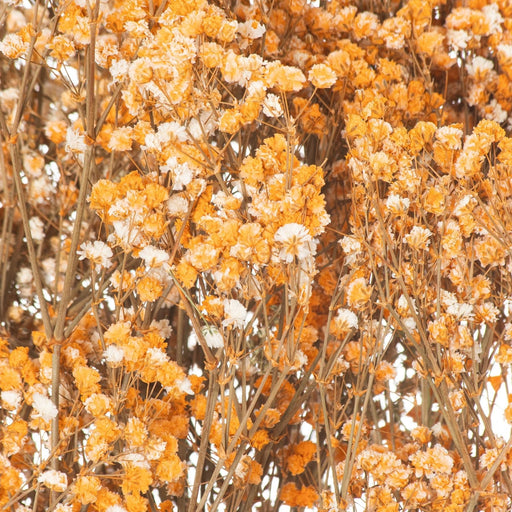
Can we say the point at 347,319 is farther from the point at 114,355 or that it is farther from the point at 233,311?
the point at 114,355

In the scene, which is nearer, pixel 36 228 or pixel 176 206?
pixel 176 206

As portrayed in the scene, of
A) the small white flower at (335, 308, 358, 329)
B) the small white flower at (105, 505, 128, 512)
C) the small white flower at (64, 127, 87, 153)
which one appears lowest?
the small white flower at (105, 505, 128, 512)

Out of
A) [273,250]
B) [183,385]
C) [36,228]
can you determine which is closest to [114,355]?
[183,385]

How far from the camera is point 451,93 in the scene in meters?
0.97

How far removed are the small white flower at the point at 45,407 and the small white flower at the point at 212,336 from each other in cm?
17

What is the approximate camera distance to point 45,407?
2.54 feet

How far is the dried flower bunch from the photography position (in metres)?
0.73

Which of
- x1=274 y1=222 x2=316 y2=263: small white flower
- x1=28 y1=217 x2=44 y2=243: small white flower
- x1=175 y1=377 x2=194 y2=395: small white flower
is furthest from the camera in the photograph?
x1=28 y1=217 x2=44 y2=243: small white flower

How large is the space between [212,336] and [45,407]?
0.19 metres

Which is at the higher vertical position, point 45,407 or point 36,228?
point 36,228

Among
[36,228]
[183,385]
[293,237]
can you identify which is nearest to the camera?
[293,237]

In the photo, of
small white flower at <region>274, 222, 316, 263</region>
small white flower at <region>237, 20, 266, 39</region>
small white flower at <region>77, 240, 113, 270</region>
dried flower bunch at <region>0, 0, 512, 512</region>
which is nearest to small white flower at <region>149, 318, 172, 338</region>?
dried flower bunch at <region>0, 0, 512, 512</region>

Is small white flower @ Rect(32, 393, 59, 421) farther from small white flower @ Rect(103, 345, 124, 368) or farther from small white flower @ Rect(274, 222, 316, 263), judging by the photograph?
small white flower @ Rect(274, 222, 316, 263)

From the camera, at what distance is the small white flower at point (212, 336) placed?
77 cm
